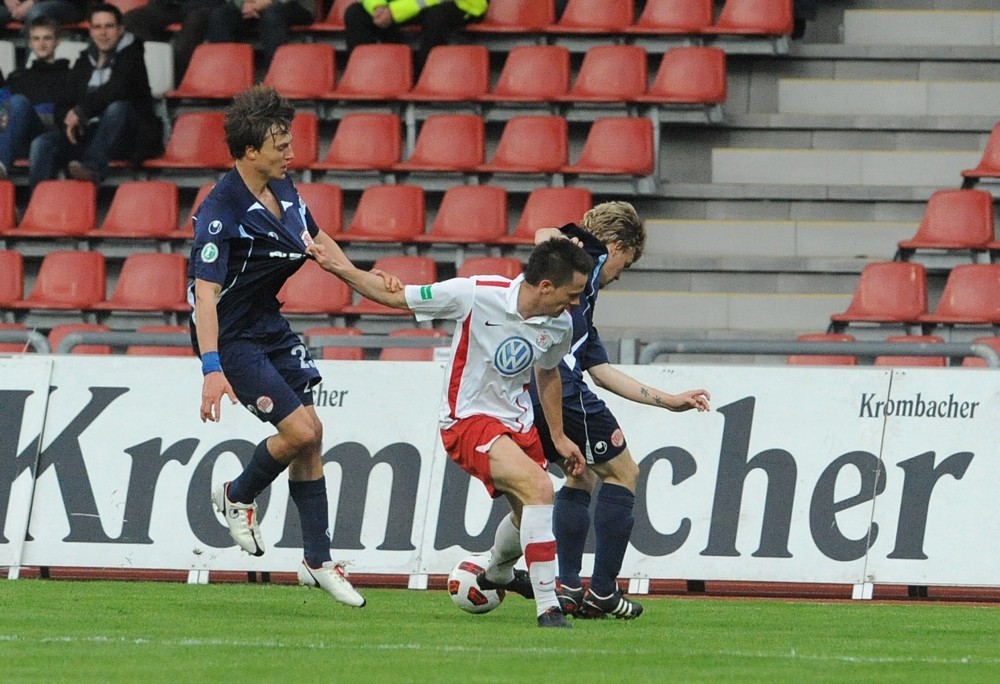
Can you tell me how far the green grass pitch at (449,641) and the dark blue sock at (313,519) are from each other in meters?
0.28

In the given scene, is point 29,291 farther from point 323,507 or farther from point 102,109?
point 323,507

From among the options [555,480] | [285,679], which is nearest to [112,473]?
[555,480]

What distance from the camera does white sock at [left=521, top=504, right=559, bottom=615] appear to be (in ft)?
25.0

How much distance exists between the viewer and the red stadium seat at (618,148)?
53.0ft

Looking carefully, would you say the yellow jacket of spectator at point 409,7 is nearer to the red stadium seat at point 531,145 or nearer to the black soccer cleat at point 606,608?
the red stadium seat at point 531,145

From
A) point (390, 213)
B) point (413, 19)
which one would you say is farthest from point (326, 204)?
point (413, 19)

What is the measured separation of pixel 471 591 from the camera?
8320 millimetres

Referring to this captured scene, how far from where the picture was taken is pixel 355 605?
832 centimetres

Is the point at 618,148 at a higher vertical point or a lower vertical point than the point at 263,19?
lower

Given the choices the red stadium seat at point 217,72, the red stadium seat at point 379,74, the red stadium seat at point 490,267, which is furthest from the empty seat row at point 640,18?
the red stadium seat at point 490,267

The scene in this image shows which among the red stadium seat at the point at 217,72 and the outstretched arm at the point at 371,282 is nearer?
the outstretched arm at the point at 371,282

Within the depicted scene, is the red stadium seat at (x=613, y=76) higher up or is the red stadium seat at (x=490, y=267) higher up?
the red stadium seat at (x=613, y=76)

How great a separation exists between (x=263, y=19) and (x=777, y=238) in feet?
18.9

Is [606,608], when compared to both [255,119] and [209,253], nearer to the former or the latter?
[209,253]
